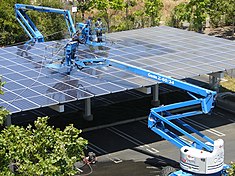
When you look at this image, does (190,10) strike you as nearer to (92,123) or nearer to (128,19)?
(128,19)

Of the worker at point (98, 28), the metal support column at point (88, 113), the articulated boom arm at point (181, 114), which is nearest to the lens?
the articulated boom arm at point (181, 114)

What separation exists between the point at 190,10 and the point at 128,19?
8.59 metres

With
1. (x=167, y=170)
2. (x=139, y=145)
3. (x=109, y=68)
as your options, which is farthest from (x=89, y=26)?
(x=167, y=170)

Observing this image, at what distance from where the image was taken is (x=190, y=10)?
6606 centimetres

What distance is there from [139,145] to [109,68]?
612 centimetres

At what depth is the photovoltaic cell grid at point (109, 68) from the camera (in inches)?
1261

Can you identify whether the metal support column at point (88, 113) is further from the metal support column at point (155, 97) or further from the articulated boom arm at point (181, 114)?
the articulated boom arm at point (181, 114)

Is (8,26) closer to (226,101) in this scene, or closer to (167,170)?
(226,101)

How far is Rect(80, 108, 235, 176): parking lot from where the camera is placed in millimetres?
32125

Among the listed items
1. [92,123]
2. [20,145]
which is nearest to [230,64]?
[92,123]

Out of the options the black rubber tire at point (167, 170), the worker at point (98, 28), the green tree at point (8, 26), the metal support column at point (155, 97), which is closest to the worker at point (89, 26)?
the worker at point (98, 28)

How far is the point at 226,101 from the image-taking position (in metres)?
42.8

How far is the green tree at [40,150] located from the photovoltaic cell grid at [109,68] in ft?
37.9

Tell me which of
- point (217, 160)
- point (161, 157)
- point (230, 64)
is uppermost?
point (230, 64)
